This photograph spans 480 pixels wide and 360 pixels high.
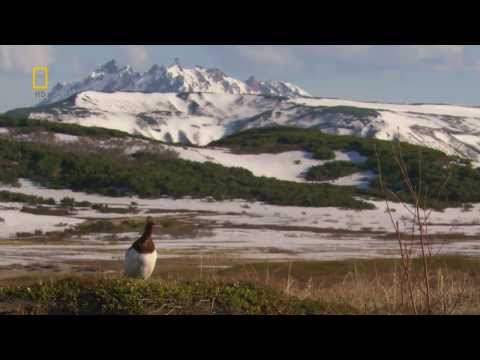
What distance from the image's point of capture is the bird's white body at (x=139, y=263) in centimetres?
966

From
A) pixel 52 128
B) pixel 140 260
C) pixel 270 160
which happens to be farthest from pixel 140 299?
pixel 52 128

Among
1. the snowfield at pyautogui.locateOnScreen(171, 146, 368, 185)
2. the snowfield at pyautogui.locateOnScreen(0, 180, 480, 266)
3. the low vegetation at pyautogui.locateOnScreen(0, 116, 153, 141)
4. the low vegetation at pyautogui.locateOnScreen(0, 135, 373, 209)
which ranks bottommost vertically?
the snowfield at pyautogui.locateOnScreen(0, 180, 480, 266)

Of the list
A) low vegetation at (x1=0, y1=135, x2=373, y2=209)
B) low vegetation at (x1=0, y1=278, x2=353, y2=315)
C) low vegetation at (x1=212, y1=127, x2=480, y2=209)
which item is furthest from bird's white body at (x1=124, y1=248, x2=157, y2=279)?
low vegetation at (x1=0, y1=135, x2=373, y2=209)

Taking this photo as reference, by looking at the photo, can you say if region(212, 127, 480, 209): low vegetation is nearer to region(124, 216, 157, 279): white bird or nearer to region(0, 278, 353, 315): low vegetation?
region(124, 216, 157, 279): white bird

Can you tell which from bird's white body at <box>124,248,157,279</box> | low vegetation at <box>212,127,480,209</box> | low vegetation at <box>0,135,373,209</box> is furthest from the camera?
low vegetation at <box>212,127,480,209</box>

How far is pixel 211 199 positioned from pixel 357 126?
123029mm

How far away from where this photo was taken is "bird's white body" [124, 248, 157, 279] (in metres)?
9.66

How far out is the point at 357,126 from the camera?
7672 inches

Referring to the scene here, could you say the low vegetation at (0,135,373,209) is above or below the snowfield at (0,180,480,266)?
above

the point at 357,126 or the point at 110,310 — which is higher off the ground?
the point at 357,126

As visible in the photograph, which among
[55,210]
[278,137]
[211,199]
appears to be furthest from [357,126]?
[55,210]

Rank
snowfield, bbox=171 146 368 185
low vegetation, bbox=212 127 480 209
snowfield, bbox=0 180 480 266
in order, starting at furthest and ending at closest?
snowfield, bbox=171 146 368 185, low vegetation, bbox=212 127 480 209, snowfield, bbox=0 180 480 266
